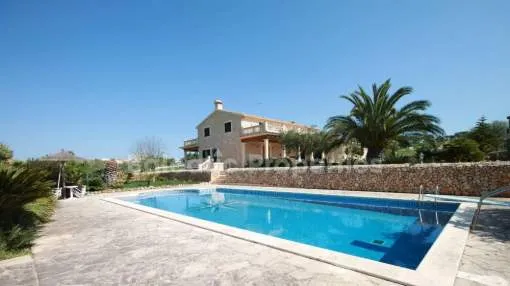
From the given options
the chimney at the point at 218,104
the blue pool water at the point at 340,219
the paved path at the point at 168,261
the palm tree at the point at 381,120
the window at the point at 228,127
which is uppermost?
the chimney at the point at 218,104

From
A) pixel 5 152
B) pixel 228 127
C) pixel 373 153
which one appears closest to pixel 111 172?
pixel 5 152

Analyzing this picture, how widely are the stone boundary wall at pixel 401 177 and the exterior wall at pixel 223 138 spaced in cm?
929

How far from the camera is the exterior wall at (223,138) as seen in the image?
27.3 m

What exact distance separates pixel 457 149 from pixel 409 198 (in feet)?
31.0

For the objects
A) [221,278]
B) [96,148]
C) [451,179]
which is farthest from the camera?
[96,148]

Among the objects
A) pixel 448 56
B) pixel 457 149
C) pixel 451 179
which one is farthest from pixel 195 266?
pixel 457 149

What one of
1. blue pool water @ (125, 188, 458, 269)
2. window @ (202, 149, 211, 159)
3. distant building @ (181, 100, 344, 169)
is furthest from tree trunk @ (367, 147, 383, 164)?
window @ (202, 149, 211, 159)

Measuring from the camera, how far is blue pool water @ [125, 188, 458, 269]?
6.23 meters

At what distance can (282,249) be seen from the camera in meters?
4.69

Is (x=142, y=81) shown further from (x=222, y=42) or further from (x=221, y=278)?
(x=221, y=278)

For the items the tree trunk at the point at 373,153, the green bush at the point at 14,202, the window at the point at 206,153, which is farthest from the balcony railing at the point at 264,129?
the green bush at the point at 14,202

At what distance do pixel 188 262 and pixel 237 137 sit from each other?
910 inches

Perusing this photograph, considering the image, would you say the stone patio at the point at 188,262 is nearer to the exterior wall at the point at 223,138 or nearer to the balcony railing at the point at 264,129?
the balcony railing at the point at 264,129

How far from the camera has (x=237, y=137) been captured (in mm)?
27250
